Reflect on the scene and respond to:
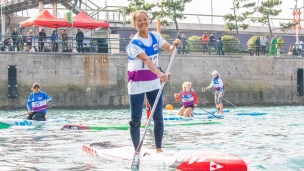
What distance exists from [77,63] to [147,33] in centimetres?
2144

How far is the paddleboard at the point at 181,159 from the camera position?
7.69 metres

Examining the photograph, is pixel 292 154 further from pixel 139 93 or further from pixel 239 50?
pixel 239 50

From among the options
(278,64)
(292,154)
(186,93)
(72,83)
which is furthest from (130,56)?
(278,64)

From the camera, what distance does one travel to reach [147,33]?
347 inches

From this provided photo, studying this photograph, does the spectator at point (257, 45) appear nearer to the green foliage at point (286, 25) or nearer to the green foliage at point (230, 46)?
the green foliage at point (230, 46)

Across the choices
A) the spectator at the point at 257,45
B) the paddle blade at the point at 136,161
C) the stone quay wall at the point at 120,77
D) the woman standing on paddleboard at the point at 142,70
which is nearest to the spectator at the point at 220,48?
the stone quay wall at the point at 120,77

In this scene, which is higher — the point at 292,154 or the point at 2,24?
the point at 2,24

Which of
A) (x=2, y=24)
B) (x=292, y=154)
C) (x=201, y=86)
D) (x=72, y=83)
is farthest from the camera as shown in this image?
(x=2, y=24)

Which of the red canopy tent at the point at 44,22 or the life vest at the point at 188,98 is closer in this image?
the life vest at the point at 188,98

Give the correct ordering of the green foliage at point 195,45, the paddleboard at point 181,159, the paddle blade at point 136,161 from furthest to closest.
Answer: the green foliage at point 195,45
the paddle blade at point 136,161
the paddleboard at point 181,159

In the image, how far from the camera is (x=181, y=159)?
821 cm

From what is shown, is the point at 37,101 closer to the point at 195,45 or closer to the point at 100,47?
the point at 100,47

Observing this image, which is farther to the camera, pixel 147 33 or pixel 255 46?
pixel 255 46

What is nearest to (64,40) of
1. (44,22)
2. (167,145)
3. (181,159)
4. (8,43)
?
(44,22)
